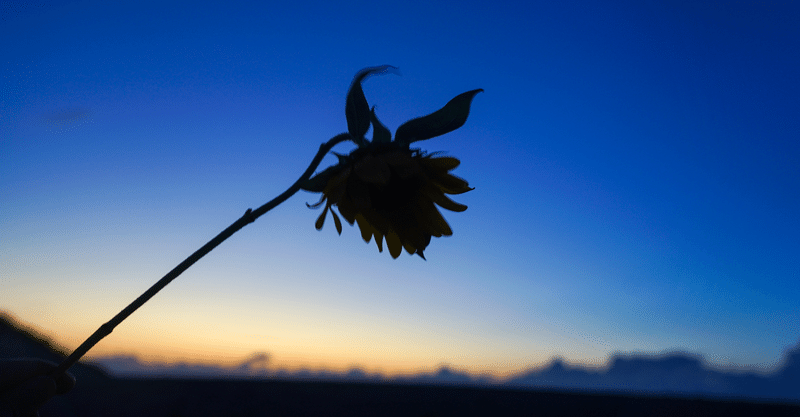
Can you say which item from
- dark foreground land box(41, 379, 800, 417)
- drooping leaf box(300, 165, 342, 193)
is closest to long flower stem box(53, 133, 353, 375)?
drooping leaf box(300, 165, 342, 193)

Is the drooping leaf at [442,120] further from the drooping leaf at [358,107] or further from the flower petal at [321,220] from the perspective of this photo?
the flower petal at [321,220]

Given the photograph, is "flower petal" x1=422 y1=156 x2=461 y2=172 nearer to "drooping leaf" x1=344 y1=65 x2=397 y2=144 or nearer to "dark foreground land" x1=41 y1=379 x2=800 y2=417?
"drooping leaf" x1=344 y1=65 x2=397 y2=144

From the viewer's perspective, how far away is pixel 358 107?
2.87 ft

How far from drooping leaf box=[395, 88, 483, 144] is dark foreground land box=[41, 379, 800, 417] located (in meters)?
0.79

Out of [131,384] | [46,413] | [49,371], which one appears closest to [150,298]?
[49,371]

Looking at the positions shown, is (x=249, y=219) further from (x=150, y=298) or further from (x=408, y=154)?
(x=408, y=154)

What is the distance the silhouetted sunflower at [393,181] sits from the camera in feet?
2.83

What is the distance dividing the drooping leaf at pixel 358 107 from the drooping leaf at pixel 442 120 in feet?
0.22

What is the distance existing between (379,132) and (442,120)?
12cm

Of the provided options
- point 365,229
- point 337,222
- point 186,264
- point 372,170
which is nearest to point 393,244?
point 365,229

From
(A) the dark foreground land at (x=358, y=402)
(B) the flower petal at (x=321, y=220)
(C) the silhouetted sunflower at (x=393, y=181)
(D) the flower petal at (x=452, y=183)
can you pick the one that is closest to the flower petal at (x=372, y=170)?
(C) the silhouetted sunflower at (x=393, y=181)

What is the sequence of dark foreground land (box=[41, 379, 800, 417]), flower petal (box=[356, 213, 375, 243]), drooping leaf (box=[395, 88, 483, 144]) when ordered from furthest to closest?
dark foreground land (box=[41, 379, 800, 417]) < flower petal (box=[356, 213, 375, 243]) < drooping leaf (box=[395, 88, 483, 144])

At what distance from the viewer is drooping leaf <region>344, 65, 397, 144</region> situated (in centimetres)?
86

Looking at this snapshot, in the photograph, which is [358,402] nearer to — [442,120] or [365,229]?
[365,229]
